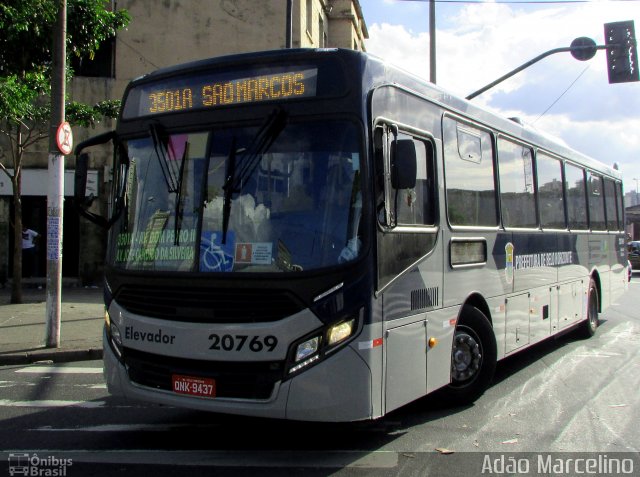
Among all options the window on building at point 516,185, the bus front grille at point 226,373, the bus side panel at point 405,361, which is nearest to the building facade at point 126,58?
the window on building at point 516,185

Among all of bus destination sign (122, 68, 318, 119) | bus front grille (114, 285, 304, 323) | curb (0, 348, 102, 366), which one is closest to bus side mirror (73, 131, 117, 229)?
bus destination sign (122, 68, 318, 119)

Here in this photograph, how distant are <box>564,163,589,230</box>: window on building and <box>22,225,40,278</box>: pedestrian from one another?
1444cm

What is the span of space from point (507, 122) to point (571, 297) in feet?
11.5

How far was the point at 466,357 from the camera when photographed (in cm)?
635

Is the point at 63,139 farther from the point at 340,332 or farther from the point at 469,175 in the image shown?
the point at 340,332

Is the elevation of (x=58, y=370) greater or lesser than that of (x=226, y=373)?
lesser

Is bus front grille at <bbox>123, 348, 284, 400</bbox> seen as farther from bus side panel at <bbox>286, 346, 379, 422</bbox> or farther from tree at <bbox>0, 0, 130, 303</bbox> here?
tree at <bbox>0, 0, 130, 303</bbox>

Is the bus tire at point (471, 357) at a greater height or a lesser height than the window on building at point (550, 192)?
lesser

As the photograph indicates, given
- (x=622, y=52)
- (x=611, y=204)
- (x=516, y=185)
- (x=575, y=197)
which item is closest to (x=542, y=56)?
(x=622, y=52)

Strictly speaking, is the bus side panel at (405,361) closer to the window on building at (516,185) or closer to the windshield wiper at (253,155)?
the windshield wiper at (253,155)

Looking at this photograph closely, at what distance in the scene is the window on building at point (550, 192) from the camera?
8391 mm

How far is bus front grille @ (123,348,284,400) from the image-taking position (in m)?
4.46

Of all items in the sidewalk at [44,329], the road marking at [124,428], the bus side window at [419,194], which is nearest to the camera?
the bus side window at [419,194]

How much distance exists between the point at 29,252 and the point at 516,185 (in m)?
15.1
